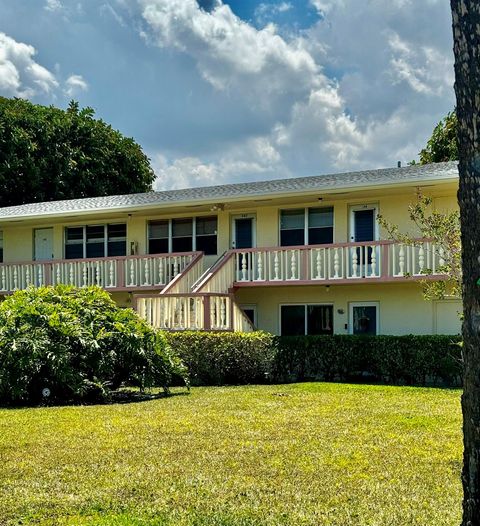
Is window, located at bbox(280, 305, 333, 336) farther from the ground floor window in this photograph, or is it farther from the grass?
the grass

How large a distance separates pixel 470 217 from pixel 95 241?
20.6m

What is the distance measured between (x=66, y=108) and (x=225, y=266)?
24.9 metres

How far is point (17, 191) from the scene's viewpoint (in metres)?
35.7

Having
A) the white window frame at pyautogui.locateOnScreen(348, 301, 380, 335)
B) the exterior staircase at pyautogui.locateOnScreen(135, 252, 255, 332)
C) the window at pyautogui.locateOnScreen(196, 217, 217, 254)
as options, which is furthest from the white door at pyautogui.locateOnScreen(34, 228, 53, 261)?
the white window frame at pyautogui.locateOnScreen(348, 301, 380, 335)

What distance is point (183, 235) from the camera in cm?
2205

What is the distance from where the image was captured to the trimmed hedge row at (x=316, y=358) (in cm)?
1531

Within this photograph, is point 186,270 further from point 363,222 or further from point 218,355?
point 363,222

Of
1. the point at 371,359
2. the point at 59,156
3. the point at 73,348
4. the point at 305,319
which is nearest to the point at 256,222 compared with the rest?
the point at 305,319

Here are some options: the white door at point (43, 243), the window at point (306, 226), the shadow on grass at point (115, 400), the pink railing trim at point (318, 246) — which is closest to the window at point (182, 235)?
the pink railing trim at point (318, 246)

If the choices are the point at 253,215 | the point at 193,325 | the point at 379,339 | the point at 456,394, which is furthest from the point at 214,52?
the point at 456,394

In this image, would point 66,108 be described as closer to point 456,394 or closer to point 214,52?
point 214,52

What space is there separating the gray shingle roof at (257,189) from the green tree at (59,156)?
403 inches

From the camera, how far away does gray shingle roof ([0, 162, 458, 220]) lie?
58.7ft

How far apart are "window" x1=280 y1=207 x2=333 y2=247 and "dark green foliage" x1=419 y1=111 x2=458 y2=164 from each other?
1417cm
